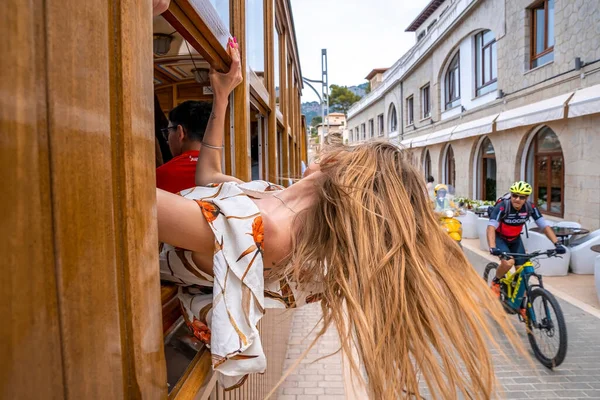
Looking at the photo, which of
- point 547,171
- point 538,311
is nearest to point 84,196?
point 538,311

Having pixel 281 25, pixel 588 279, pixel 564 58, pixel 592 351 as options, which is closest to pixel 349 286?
pixel 592 351

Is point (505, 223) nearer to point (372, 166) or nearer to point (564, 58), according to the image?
point (372, 166)

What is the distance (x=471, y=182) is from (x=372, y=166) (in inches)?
683

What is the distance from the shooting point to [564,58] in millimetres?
11078

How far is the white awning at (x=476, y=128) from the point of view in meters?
14.2

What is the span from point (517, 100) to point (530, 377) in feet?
36.7

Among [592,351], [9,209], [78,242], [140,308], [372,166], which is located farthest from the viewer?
[592,351]

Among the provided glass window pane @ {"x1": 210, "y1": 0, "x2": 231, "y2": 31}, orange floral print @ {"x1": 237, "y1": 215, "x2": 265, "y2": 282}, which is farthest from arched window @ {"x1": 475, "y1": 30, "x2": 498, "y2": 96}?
orange floral print @ {"x1": 237, "y1": 215, "x2": 265, "y2": 282}

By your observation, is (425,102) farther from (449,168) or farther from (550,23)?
(550,23)

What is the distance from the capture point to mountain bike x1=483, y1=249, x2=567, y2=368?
13.9 feet

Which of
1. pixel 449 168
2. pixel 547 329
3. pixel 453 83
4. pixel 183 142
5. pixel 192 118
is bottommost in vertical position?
pixel 547 329

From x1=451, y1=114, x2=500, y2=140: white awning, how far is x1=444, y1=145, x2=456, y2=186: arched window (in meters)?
3.26

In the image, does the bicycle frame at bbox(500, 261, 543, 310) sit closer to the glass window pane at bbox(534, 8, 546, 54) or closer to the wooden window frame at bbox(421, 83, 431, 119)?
the glass window pane at bbox(534, 8, 546, 54)

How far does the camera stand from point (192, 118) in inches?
93.8
